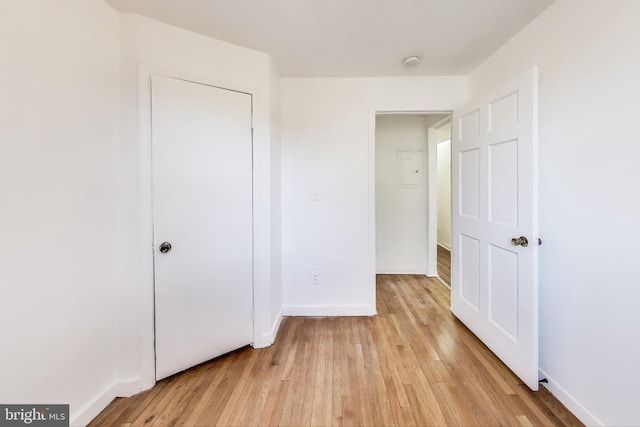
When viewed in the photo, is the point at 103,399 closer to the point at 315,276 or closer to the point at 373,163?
the point at 315,276

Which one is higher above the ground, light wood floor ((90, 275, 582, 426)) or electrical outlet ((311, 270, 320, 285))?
electrical outlet ((311, 270, 320, 285))

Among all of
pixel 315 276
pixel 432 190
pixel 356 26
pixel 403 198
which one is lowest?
pixel 315 276

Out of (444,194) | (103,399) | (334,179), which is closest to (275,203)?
(334,179)

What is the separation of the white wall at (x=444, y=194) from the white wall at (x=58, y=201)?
5697 mm

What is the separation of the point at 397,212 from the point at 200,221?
Answer: 112 inches

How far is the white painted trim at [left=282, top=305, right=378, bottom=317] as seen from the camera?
2566 millimetres

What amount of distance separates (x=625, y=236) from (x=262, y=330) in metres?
2.21

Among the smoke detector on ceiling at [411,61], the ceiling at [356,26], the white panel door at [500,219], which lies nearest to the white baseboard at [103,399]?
the ceiling at [356,26]

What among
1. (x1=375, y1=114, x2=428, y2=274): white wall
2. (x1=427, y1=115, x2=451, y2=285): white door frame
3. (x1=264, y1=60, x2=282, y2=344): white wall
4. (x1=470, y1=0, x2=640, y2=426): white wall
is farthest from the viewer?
(x1=375, y1=114, x2=428, y2=274): white wall

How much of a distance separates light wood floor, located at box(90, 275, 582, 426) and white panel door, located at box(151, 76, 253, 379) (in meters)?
0.23

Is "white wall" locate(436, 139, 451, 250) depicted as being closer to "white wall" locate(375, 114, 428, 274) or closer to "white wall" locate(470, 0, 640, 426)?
"white wall" locate(375, 114, 428, 274)

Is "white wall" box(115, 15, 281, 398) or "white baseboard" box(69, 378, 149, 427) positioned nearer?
"white baseboard" box(69, 378, 149, 427)

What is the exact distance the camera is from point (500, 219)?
6.01 feet

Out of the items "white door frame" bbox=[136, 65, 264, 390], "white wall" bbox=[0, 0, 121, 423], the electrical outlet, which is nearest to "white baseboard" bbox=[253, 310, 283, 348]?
the electrical outlet
